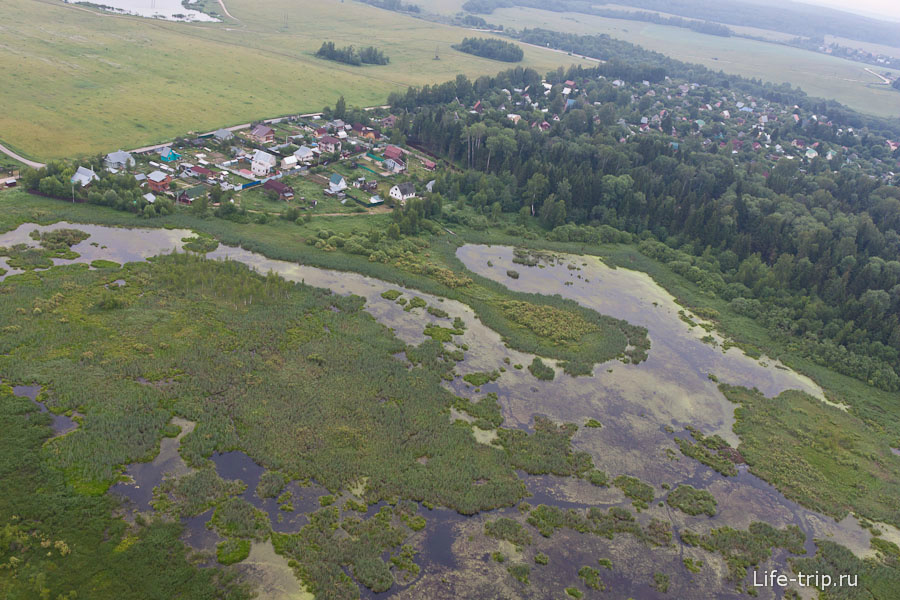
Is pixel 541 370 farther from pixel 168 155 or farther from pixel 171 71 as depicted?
pixel 171 71

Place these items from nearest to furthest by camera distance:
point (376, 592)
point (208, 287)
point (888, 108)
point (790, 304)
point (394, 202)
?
point (376, 592) → point (208, 287) → point (790, 304) → point (394, 202) → point (888, 108)

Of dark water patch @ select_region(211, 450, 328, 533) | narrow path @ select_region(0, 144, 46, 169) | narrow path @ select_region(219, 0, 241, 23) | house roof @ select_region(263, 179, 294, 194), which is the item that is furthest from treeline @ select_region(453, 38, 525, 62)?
dark water patch @ select_region(211, 450, 328, 533)

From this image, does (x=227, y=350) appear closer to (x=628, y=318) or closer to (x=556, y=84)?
(x=628, y=318)

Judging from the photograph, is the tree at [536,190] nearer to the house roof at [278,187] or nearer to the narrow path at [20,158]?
the house roof at [278,187]

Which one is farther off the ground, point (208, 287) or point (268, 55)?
point (268, 55)

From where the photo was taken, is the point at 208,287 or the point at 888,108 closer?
the point at 208,287

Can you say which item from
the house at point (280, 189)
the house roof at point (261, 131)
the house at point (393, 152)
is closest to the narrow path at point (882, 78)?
the house at point (393, 152)

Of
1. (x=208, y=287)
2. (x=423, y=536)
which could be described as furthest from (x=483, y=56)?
(x=423, y=536)
